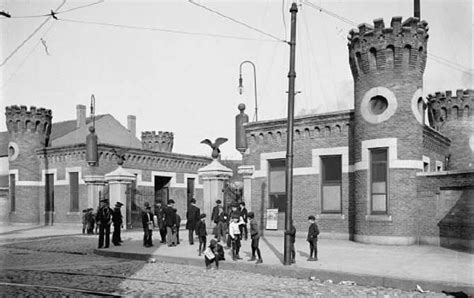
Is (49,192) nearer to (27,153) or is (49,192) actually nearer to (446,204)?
(27,153)

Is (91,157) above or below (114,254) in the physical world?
above

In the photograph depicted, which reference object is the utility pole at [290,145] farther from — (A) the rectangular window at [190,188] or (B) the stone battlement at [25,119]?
(B) the stone battlement at [25,119]

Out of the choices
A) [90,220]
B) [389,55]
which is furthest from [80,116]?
[389,55]

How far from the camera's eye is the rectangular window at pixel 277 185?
23.0 meters

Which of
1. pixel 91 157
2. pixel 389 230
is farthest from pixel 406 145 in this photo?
pixel 91 157

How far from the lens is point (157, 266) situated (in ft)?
46.2

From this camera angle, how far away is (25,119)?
3328cm

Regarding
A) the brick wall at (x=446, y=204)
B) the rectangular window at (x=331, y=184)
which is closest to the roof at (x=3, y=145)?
the rectangular window at (x=331, y=184)

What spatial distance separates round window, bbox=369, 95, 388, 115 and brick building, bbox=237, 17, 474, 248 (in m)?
0.04

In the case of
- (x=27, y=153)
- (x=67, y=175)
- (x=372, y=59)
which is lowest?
(x=67, y=175)

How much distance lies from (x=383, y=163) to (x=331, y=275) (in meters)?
8.21

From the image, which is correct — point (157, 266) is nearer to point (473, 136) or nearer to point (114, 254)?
point (114, 254)

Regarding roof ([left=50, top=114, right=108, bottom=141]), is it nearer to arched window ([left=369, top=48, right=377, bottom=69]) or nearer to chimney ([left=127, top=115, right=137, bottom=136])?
chimney ([left=127, top=115, right=137, bottom=136])

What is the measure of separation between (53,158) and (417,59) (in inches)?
918
